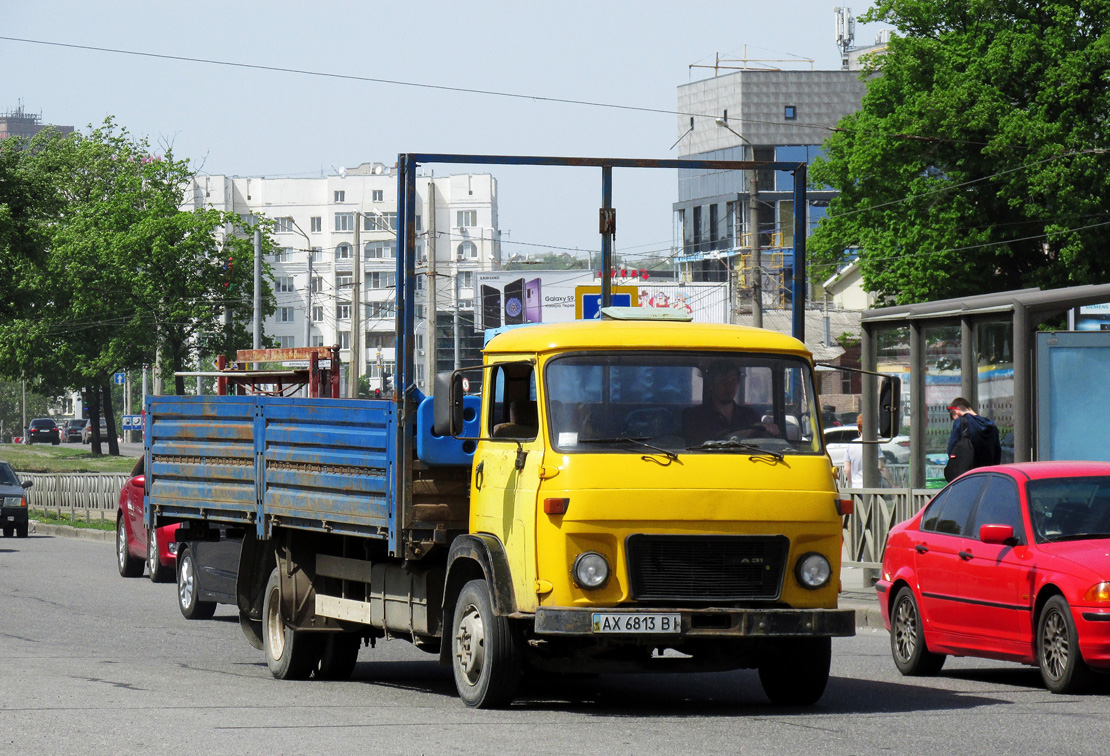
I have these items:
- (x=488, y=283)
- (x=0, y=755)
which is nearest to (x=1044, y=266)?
(x=0, y=755)

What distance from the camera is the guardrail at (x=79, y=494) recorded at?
36.2 meters

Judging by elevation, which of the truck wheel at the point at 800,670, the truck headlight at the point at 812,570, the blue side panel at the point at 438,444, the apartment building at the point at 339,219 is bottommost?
the truck wheel at the point at 800,670

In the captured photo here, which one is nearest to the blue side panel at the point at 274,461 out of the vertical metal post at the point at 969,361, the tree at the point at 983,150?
the vertical metal post at the point at 969,361

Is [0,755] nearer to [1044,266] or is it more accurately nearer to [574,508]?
[574,508]

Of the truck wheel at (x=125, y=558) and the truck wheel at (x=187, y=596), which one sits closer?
the truck wheel at (x=187, y=596)

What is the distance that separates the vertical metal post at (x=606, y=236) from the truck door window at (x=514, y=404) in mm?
1576

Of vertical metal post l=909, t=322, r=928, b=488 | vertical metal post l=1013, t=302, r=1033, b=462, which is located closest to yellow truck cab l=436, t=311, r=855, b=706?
vertical metal post l=1013, t=302, r=1033, b=462

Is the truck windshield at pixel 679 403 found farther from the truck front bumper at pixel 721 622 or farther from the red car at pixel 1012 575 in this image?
the red car at pixel 1012 575

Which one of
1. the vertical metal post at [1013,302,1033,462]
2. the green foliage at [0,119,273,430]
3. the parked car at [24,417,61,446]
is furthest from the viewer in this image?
the parked car at [24,417,61,446]

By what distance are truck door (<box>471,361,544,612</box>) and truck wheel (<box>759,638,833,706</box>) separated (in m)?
1.66

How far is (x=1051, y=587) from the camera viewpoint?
10539mm

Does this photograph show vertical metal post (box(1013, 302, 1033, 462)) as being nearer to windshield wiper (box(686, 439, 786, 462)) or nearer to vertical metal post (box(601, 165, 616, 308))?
vertical metal post (box(601, 165, 616, 308))

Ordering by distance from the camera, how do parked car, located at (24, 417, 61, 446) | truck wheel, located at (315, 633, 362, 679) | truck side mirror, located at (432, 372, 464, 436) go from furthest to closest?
parked car, located at (24, 417, 61, 446), truck wheel, located at (315, 633, 362, 679), truck side mirror, located at (432, 372, 464, 436)

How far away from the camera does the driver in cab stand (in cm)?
954
